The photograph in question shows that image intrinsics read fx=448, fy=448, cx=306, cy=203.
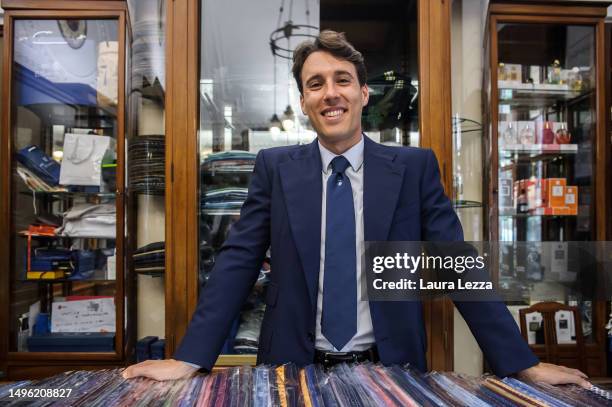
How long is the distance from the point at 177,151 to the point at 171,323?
65 cm

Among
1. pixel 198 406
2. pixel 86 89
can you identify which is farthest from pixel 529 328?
pixel 86 89

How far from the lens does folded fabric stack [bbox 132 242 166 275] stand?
1.91 meters

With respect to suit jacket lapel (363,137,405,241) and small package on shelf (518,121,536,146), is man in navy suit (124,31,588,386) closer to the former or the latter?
suit jacket lapel (363,137,405,241)

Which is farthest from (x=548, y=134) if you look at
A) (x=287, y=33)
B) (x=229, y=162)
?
(x=229, y=162)

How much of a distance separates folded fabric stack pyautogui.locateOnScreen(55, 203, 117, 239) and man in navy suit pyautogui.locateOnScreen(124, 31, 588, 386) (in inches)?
50.0

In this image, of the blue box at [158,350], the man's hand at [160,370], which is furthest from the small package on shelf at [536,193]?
the man's hand at [160,370]

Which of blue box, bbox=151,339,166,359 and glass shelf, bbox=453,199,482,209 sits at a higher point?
glass shelf, bbox=453,199,482,209

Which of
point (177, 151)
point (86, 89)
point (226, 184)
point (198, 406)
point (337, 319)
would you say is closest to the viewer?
point (198, 406)

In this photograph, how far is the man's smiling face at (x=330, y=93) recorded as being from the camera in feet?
3.39

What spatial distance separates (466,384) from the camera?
64 centimetres

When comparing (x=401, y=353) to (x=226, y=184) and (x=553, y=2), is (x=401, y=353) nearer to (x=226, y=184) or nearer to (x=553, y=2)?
(x=226, y=184)

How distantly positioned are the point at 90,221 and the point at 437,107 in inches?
66.2

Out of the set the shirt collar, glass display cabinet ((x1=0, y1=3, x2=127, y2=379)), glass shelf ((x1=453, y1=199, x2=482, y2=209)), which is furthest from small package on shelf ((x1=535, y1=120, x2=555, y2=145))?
glass display cabinet ((x1=0, y1=3, x2=127, y2=379))

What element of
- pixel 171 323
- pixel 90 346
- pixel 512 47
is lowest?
pixel 90 346
